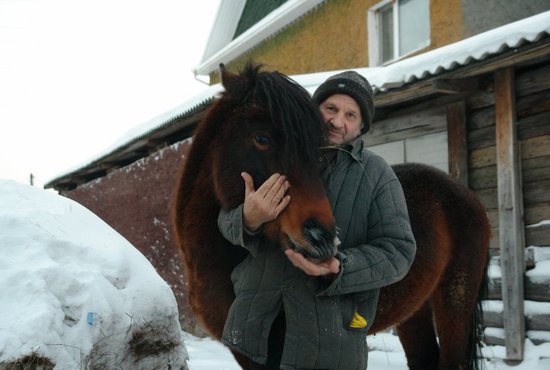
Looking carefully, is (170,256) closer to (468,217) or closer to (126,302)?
(126,302)

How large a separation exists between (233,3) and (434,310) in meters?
13.2

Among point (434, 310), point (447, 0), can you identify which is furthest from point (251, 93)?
point (447, 0)

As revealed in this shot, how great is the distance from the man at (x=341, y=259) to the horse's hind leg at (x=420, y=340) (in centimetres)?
229

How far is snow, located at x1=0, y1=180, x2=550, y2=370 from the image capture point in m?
2.71

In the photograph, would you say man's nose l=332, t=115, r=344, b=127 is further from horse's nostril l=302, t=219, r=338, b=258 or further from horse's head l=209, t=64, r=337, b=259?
horse's nostril l=302, t=219, r=338, b=258

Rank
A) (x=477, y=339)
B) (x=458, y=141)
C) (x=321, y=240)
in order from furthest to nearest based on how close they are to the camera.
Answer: (x=458, y=141) < (x=477, y=339) < (x=321, y=240)

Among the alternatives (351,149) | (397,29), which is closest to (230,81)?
(351,149)

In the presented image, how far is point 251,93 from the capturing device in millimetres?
1968

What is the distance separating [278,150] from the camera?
1.82m

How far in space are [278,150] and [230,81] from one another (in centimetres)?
41

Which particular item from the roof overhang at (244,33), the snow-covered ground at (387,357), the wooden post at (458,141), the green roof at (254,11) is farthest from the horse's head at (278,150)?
the green roof at (254,11)

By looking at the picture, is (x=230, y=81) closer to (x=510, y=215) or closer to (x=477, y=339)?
(x=477, y=339)

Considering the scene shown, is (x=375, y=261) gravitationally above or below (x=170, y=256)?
below

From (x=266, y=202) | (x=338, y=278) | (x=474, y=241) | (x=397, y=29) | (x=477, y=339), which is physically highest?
(x=397, y=29)
